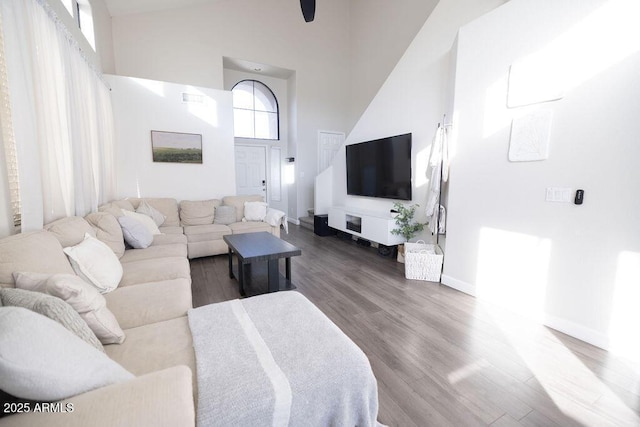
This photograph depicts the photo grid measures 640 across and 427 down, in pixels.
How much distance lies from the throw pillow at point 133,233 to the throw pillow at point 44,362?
2.27m

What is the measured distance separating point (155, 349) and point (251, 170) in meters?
5.94

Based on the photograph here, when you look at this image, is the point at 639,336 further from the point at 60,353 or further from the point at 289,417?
the point at 60,353

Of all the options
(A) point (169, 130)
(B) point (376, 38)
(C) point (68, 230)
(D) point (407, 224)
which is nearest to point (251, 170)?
(A) point (169, 130)

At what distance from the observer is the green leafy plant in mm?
3766

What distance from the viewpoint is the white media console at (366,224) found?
3.97 metres

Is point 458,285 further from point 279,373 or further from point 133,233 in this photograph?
point 133,233

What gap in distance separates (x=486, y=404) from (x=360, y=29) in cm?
749

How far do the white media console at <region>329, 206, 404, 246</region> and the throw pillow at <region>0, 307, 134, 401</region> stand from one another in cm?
350

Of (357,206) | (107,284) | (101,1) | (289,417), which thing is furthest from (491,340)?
(101,1)

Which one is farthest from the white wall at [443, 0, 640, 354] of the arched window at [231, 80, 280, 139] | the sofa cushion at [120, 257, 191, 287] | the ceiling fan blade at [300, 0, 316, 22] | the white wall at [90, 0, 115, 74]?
the arched window at [231, 80, 280, 139]

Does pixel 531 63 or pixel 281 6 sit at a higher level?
pixel 281 6

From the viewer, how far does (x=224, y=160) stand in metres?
5.00

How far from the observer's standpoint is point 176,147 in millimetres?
4625

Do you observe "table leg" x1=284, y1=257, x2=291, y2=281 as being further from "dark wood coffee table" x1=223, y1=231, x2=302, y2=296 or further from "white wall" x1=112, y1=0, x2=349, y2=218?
"white wall" x1=112, y1=0, x2=349, y2=218
